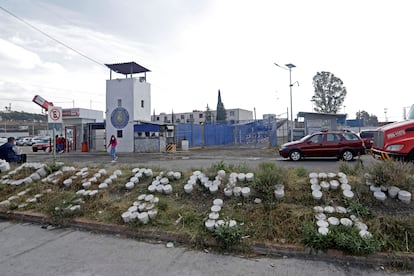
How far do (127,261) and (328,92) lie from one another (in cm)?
6456

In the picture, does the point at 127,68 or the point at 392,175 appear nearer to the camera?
the point at 392,175

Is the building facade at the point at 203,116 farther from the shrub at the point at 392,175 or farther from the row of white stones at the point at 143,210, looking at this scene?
the shrub at the point at 392,175

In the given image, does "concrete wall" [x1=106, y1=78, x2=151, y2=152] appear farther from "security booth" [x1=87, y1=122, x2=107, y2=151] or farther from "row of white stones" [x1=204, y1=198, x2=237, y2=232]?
"row of white stones" [x1=204, y1=198, x2=237, y2=232]

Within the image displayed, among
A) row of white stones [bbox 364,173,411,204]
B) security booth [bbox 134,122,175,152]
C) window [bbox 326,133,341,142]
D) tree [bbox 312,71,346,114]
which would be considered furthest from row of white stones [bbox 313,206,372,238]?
tree [bbox 312,71,346,114]

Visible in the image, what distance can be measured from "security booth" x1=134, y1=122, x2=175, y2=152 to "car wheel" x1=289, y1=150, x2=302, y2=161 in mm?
12139

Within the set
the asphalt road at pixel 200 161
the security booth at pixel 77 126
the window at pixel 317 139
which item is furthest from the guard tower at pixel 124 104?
the window at pixel 317 139

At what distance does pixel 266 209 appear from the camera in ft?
14.4

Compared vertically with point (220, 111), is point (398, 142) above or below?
below

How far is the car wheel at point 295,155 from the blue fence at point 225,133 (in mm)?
10165

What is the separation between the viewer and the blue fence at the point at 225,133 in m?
26.5

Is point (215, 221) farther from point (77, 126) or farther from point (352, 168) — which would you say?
point (77, 126)

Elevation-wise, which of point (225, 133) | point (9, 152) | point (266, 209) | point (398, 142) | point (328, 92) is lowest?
point (266, 209)

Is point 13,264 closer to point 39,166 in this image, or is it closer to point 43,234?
point 43,234

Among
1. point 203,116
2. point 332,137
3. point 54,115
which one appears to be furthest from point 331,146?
point 203,116
